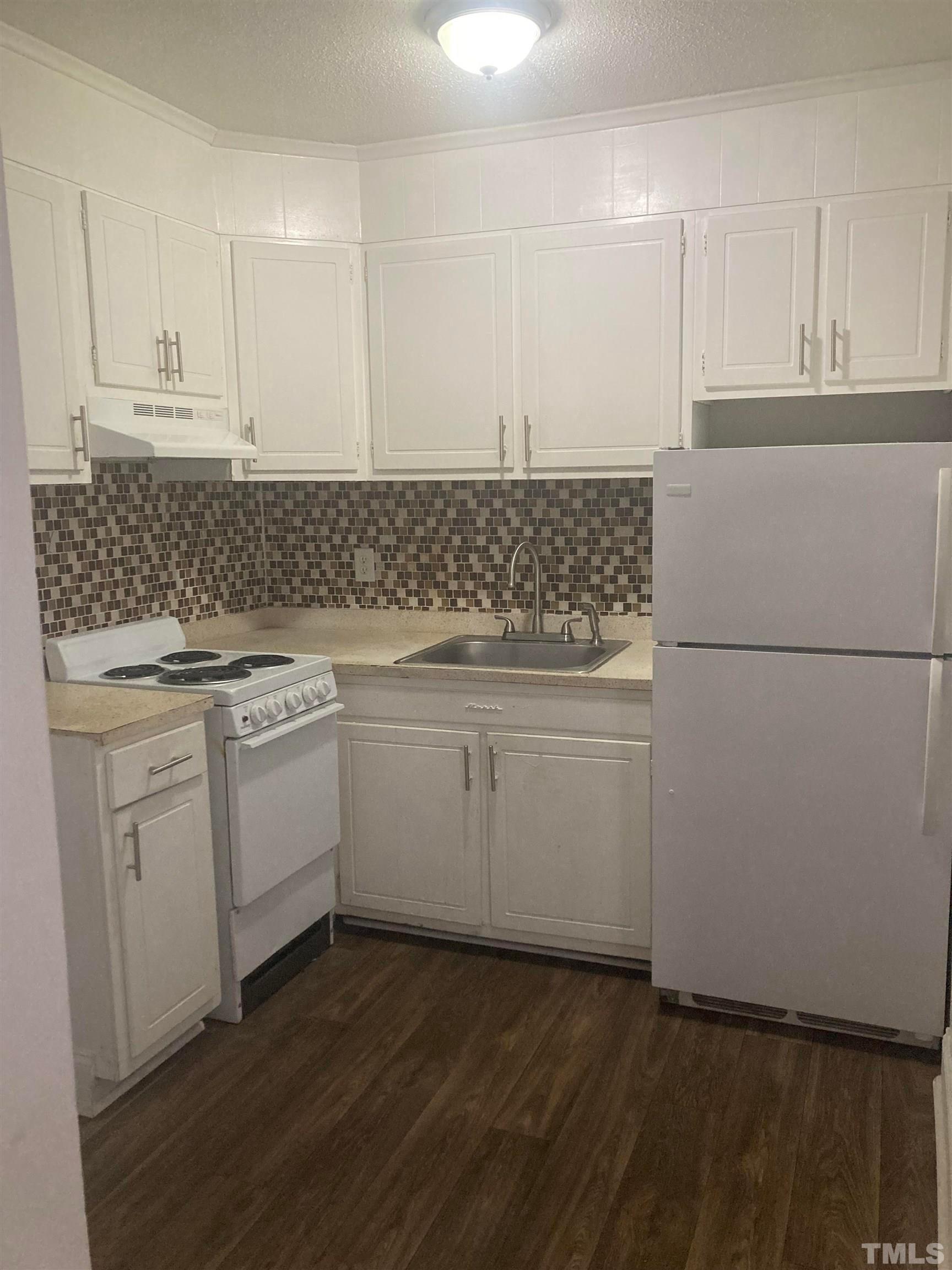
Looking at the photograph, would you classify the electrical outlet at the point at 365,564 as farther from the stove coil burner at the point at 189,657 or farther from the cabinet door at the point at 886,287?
the cabinet door at the point at 886,287

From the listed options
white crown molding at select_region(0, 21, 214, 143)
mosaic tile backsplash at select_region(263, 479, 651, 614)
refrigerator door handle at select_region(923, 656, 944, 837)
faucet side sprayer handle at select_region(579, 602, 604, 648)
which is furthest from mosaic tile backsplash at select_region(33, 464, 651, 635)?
refrigerator door handle at select_region(923, 656, 944, 837)

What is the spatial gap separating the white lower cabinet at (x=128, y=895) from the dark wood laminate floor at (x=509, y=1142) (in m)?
0.16

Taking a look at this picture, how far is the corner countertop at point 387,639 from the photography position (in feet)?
9.55

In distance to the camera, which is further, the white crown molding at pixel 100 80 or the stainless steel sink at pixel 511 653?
the stainless steel sink at pixel 511 653

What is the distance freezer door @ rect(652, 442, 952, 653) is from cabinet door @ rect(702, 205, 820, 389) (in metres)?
0.46

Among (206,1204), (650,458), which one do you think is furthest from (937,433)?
(206,1204)

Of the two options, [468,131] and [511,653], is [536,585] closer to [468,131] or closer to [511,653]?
[511,653]

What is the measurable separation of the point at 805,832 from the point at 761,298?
4.83ft

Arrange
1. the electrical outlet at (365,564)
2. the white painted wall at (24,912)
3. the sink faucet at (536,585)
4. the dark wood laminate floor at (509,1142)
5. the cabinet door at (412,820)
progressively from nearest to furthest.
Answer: the white painted wall at (24,912) → the dark wood laminate floor at (509,1142) → the cabinet door at (412,820) → the sink faucet at (536,585) → the electrical outlet at (365,564)

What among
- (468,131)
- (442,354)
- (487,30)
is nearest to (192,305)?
(442,354)

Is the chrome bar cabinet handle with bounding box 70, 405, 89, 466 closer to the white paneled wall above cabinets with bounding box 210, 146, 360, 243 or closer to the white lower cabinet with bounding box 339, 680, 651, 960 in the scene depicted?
the white paneled wall above cabinets with bounding box 210, 146, 360, 243

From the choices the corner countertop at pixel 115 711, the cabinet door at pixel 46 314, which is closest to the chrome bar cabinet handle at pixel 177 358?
the cabinet door at pixel 46 314

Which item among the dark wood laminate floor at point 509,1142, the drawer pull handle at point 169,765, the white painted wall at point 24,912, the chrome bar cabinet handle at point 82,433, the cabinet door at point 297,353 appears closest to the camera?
the white painted wall at point 24,912

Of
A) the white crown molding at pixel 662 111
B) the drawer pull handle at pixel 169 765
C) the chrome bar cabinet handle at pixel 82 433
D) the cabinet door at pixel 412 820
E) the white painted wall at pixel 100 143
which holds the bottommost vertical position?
the cabinet door at pixel 412 820
